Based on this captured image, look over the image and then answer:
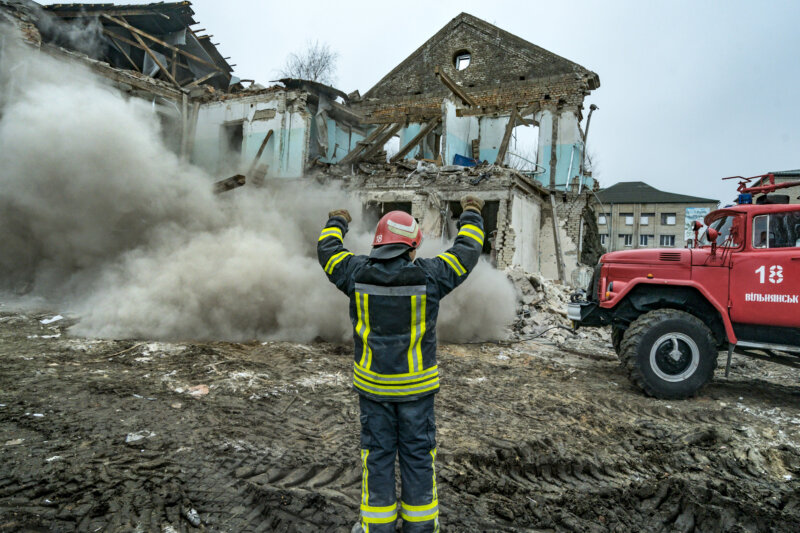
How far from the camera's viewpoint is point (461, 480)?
10.8ft

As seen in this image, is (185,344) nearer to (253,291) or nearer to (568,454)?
(253,291)

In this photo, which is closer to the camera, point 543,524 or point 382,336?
point 382,336

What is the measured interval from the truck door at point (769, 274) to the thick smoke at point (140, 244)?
4.34m

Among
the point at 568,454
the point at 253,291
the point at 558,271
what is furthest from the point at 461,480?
the point at 558,271

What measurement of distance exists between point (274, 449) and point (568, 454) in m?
2.49

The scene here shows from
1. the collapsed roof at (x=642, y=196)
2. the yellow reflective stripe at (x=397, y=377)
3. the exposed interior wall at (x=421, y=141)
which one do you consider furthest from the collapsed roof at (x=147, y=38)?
the collapsed roof at (x=642, y=196)

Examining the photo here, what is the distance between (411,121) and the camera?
63.5ft

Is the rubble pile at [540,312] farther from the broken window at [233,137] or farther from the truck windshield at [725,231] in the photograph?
Answer: the broken window at [233,137]

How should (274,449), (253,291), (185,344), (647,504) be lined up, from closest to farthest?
(647,504) < (274,449) < (185,344) < (253,291)

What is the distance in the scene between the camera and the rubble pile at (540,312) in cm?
1001

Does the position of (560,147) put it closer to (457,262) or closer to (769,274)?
(769,274)

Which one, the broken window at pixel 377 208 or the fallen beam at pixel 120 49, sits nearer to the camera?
the broken window at pixel 377 208

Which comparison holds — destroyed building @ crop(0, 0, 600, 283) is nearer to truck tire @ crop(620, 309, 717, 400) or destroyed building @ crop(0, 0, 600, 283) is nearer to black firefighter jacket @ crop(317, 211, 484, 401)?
truck tire @ crop(620, 309, 717, 400)

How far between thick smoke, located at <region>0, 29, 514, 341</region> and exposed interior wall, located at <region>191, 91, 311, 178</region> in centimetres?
723
